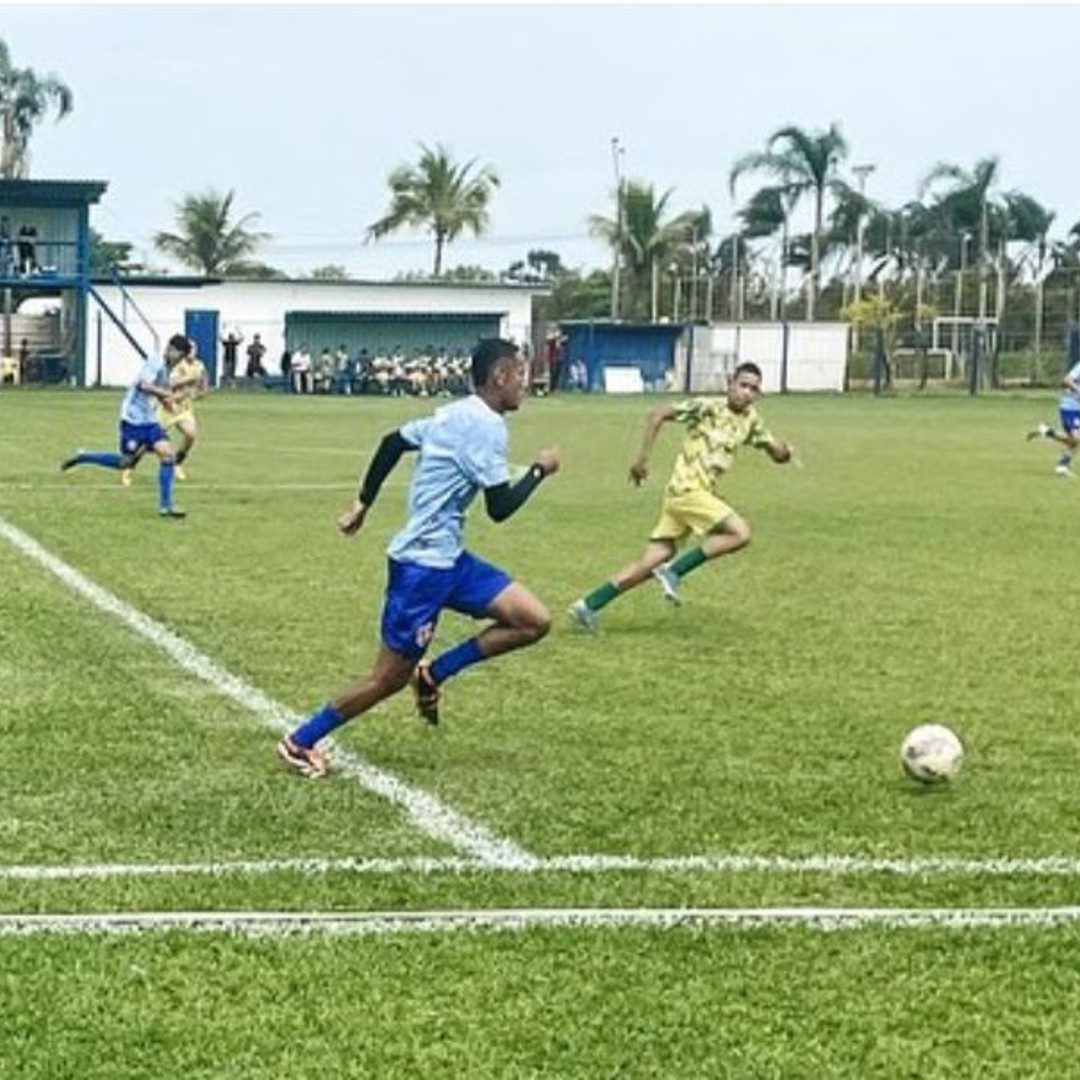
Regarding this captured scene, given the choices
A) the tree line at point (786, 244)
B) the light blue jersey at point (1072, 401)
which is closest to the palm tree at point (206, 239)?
the tree line at point (786, 244)

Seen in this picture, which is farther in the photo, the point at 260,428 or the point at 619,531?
the point at 260,428

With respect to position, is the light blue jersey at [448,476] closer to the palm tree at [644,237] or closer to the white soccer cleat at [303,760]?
the white soccer cleat at [303,760]

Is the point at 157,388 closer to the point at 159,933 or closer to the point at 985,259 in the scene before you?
the point at 159,933

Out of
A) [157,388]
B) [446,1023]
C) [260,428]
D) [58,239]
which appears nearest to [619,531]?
[157,388]

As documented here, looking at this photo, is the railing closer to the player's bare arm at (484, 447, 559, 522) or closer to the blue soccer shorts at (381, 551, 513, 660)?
the blue soccer shorts at (381, 551, 513, 660)

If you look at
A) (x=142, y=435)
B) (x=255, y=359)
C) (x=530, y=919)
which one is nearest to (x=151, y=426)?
(x=142, y=435)

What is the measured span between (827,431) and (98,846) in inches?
1409

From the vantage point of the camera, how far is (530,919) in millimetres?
6086

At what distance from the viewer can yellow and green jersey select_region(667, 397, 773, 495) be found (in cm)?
1309

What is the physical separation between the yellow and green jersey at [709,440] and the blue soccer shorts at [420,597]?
4.90 metres

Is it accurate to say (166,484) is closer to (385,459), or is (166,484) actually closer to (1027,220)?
(385,459)

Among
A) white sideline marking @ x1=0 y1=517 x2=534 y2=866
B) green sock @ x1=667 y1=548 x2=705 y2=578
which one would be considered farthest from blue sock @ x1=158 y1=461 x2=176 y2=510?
green sock @ x1=667 y1=548 x2=705 y2=578

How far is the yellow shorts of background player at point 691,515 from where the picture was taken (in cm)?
1305

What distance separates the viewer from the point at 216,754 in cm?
845
